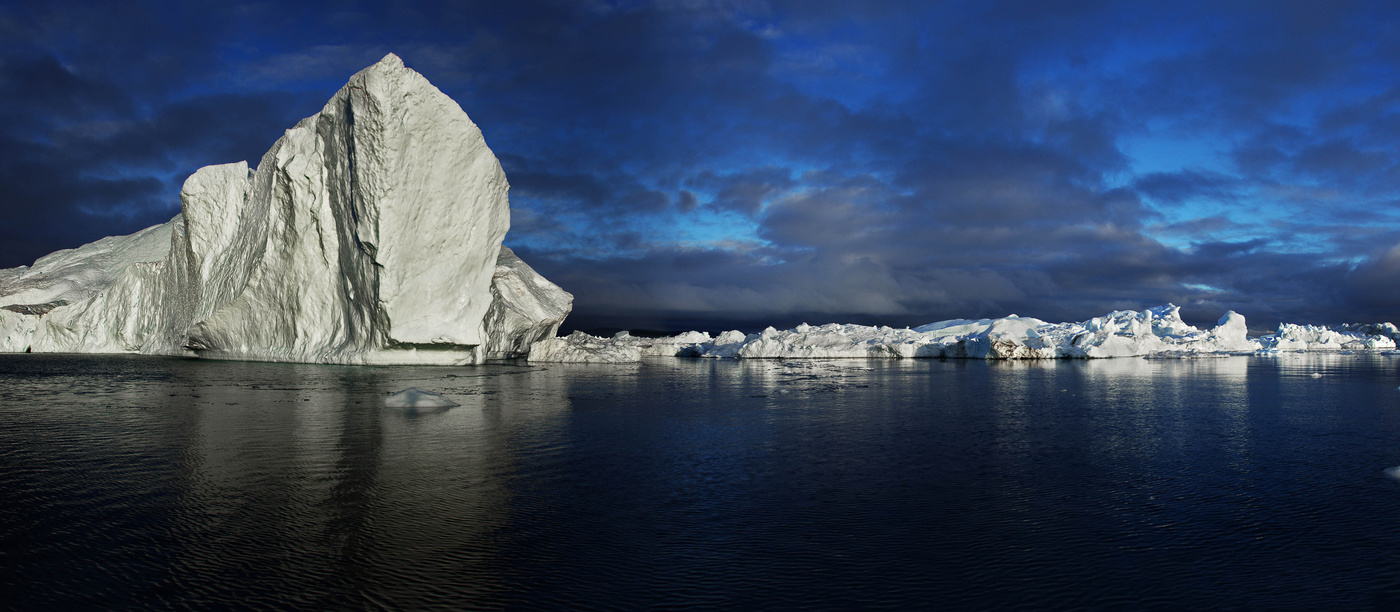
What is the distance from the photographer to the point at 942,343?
51406mm

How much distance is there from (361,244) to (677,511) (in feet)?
68.4

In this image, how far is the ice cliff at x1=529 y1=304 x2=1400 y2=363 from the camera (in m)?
38.6

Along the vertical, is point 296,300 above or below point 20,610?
above

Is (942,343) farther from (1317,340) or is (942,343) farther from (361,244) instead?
(1317,340)

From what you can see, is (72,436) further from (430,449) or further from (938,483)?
(938,483)

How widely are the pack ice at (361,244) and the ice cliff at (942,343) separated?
6.49 m

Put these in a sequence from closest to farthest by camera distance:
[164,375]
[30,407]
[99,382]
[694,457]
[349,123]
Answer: [694,457] < [30,407] < [99,382] < [164,375] < [349,123]

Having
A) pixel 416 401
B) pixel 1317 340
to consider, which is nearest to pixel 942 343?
pixel 416 401

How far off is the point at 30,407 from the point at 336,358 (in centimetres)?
1407

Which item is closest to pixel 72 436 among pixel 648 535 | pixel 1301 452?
pixel 648 535

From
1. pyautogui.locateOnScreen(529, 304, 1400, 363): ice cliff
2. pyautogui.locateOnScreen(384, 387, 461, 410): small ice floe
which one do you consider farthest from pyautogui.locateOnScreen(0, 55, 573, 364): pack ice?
pyautogui.locateOnScreen(384, 387, 461, 410): small ice floe

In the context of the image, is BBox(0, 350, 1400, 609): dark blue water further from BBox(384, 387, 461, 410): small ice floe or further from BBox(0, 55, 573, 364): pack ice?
BBox(0, 55, 573, 364): pack ice

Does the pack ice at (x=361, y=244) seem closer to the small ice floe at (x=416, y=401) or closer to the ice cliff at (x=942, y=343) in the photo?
the ice cliff at (x=942, y=343)

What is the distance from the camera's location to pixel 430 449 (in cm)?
797
